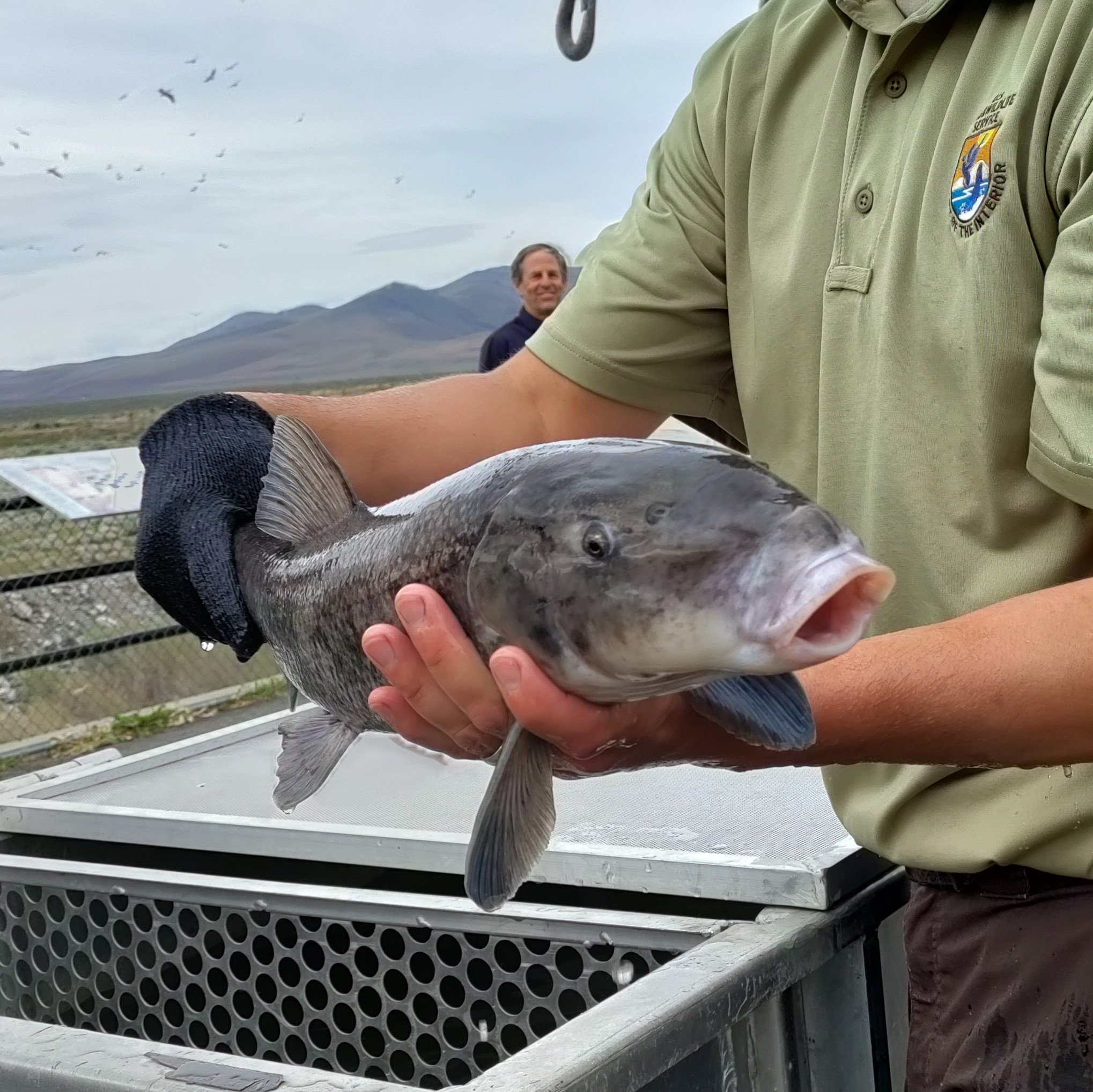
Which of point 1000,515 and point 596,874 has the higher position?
point 1000,515

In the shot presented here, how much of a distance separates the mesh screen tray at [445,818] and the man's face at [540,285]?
→ 21.1 feet

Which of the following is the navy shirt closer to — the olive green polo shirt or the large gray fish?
the olive green polo shirt

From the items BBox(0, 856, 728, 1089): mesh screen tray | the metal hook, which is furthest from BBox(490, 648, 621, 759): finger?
the metal hook

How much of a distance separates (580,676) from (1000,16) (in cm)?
114

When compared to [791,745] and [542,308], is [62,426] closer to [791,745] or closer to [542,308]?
[542,308]

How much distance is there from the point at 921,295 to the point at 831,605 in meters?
0.83

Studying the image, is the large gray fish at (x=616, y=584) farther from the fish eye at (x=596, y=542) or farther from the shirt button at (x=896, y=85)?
the shirt button at (x=896, y=85)

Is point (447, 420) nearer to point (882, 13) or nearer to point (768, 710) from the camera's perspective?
point (882, 13)

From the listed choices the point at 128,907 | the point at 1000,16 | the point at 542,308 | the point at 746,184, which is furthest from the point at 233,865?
the point at 542,308

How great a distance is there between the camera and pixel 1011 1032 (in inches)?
77.4

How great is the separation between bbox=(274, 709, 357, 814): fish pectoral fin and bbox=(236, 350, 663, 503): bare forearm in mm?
435

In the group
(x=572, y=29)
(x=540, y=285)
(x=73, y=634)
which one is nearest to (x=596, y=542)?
(x=572, y=29)

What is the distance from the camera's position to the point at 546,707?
1448 mm

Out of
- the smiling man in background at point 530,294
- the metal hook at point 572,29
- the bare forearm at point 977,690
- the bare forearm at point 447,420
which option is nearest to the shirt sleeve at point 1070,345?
the bare forearm at point 977,690
